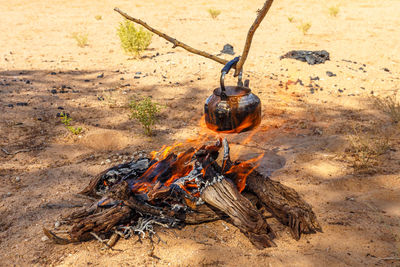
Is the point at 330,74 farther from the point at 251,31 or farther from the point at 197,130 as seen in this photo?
the point at 251,31

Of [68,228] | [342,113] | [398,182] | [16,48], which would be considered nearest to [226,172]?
[68,228]

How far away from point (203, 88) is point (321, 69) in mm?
2794

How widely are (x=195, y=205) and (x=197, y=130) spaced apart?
2.58 metres

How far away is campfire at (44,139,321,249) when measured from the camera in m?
2.91

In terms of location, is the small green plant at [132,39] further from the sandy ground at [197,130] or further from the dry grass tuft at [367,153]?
the dry grass tuft at [367,153]

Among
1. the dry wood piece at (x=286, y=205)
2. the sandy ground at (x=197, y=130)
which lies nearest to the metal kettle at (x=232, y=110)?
the dry wood piece at (x=286, y=205)

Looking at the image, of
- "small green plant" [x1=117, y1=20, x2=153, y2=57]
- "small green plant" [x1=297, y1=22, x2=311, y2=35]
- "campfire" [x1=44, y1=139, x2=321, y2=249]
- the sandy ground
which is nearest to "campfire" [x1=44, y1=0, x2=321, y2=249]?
"campfire" [x1=44, y1=139, x2=321, y2=249]

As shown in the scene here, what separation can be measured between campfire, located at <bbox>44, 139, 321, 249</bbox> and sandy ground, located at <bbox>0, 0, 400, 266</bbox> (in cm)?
11

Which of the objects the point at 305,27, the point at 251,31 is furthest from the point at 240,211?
the point at 305,27

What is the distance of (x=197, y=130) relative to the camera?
5.57 m

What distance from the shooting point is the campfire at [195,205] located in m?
2.91

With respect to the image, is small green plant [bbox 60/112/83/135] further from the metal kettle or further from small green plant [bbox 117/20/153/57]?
small green plant [bbox 117/20/153/57]

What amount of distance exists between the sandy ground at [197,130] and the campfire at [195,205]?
105 millimetres

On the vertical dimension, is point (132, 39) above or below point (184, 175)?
above
